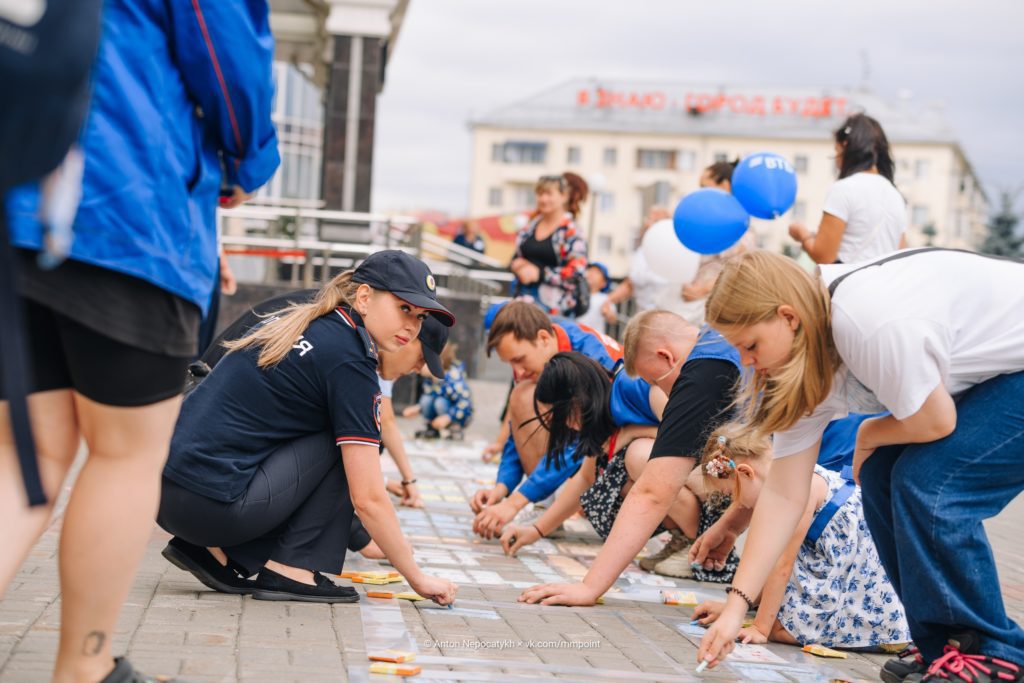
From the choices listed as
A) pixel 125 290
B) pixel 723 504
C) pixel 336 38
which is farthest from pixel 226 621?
pixel 336 38

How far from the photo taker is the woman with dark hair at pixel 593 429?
16.1 ft

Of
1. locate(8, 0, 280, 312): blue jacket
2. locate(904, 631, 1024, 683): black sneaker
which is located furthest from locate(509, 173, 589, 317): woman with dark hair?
locate(8, 0, 280, 312): blue jacket

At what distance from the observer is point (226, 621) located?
11.4ft

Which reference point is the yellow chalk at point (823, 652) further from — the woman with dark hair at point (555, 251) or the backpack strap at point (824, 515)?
the woman with dark hair at point (555, 251)

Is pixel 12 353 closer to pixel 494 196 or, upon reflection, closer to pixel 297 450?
pixel 297 450

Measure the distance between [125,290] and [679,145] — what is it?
81238mm

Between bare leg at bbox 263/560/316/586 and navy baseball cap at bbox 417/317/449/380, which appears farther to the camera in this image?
navy baseball cap at bbox 417/317/449/380

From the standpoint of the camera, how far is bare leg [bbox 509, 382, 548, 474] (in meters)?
5.48

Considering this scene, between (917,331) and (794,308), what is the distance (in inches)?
11.5

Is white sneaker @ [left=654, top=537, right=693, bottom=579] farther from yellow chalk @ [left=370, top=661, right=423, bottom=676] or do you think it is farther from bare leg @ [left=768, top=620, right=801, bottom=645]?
yellow chalk @ [left=370, top=661, right=423, bottom=676]

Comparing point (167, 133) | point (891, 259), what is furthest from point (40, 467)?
point (891, 259)

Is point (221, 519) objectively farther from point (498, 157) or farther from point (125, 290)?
point (498, 157)

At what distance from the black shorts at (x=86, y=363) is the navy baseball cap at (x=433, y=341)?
2025mm

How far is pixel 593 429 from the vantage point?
497 cm
